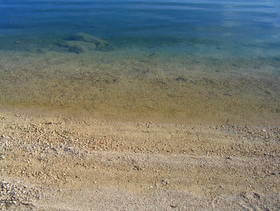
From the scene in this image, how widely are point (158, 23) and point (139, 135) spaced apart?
14796 millimetres

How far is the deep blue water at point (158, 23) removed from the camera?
66.0 feet

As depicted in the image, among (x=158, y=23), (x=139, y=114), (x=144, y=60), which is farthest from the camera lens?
(x=158, y=23)

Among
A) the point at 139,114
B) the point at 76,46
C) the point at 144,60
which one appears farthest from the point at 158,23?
the point at 139,114

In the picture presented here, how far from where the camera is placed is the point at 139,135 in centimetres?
1073

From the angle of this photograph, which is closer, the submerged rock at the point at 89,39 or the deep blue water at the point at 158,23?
the submerged rock at the point at 89,39

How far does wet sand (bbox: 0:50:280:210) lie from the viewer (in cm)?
816

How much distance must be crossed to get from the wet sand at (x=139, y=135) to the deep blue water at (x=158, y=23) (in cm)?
326

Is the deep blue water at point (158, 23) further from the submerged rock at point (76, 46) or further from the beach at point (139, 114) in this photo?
the submerged rock at point (76, 46)

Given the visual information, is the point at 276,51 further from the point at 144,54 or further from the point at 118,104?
the point at 118,104

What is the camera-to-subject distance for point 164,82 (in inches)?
590

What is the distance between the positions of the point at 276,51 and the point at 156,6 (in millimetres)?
12813

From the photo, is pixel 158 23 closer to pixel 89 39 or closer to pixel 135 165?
pixel 89 39

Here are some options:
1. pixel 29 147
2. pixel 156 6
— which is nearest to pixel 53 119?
pixel 29 147

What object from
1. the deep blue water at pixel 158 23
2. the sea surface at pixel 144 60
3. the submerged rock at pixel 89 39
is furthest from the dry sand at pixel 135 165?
the deep blue water at pixel 158 23
